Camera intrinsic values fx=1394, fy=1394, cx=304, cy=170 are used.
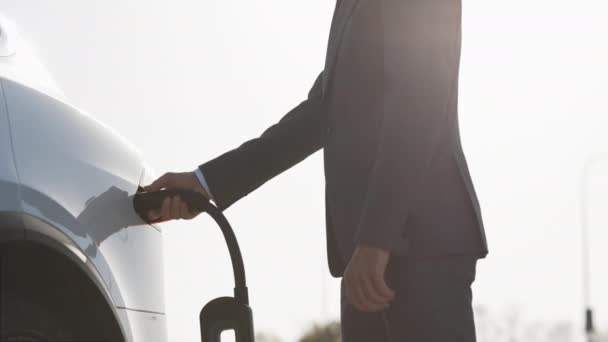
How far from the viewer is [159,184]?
4531mm

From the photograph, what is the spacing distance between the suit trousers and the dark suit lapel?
2.17ft

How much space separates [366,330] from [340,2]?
1076 mm

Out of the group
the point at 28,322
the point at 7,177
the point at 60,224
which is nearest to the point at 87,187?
the point at 60,224

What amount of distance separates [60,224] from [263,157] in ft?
4.36

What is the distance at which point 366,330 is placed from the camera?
13.5 feet

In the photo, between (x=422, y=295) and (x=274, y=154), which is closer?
(x=422, y=295)

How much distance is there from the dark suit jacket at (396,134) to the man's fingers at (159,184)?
1.86 ft

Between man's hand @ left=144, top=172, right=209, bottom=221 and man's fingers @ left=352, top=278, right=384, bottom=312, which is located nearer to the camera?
man's fingers @ left=352, top=278, right=384, bottom=312

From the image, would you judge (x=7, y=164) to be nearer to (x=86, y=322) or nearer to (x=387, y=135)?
(x=86, y=322)

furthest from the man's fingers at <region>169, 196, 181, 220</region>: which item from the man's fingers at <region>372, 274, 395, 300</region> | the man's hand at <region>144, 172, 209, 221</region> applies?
the man's fingers at <region>372, 274, 395, 300</region>

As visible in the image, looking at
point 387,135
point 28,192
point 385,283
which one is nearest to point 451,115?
point 387,135

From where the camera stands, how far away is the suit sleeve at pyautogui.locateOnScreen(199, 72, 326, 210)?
4.87 m

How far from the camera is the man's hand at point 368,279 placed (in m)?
3.81

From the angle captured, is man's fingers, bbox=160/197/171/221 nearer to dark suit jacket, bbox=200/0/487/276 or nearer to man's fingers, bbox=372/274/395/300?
dark suit jacket, bbox=200/0/487/276
